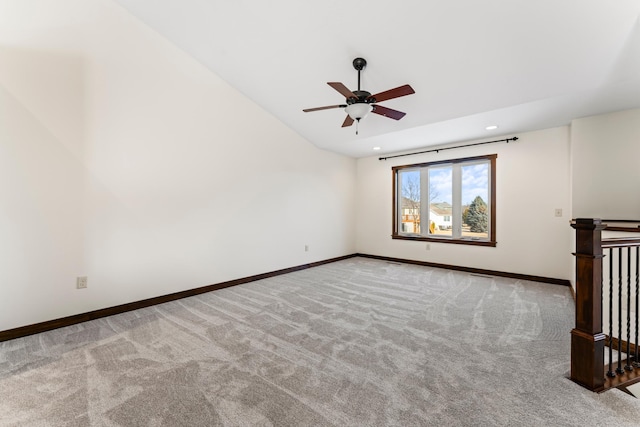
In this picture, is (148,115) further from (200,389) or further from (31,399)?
(200,389)

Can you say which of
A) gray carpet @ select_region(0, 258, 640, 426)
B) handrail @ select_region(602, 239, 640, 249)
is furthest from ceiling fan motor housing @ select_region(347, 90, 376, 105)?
gray carpet @ select_region(0, 258, 640, 426)

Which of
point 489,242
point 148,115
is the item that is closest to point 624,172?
point 489,242

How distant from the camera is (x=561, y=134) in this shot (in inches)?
164

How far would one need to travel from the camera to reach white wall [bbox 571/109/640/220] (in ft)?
11.4

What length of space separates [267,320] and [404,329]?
4.62 ft

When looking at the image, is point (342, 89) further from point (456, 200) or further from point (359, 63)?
point (456, 200)

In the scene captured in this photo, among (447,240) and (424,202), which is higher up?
(424,202)

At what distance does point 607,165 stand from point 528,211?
112cm

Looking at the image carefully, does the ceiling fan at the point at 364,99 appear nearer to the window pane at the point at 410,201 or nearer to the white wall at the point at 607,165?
the white wall at the point at 607,165

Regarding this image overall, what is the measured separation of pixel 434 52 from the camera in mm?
2898

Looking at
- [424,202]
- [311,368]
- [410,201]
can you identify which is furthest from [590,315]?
[410,201]

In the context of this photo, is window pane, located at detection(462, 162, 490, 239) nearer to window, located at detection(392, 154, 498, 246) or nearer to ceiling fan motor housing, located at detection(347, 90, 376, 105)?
window, located at detection(392, 154, 498, 246)


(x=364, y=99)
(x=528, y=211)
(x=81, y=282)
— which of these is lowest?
(x=81, y=282)

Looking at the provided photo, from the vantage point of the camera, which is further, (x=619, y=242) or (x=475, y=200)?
(x=475, y=200)
